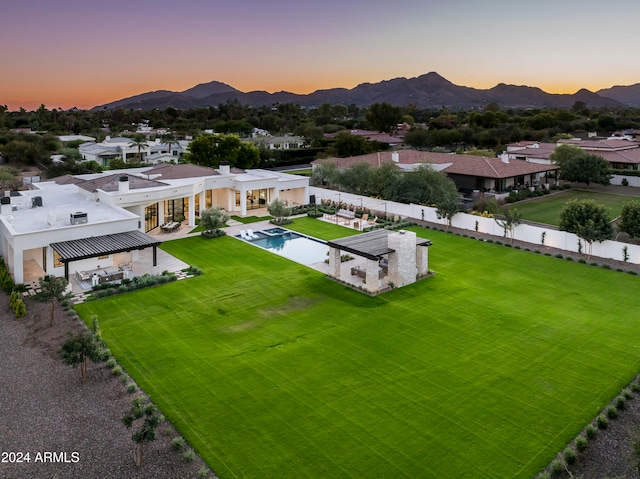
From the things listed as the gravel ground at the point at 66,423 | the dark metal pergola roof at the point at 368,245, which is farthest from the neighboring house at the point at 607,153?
the gravel ground at the point at 66,423

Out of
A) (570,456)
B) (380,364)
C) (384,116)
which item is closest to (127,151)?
(380,364)

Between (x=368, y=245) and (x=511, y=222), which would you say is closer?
(x=368, y=245)

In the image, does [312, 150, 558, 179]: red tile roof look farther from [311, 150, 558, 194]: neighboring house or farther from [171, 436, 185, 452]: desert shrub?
[171, 436, 185, 452]: desert shrub

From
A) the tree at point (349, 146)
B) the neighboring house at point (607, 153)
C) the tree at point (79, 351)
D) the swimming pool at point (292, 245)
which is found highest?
the tree at point (349, 146)

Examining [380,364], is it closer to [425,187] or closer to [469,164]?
[425,187]

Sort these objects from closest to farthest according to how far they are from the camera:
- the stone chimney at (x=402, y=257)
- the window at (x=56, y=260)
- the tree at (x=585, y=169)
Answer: the stone chimney at (x=402, y=257) → the window at (x=56, y=260) → the tree at (x=585, y=169)

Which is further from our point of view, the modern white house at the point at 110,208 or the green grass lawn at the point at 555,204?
the green grass lawn at the point at 555,204

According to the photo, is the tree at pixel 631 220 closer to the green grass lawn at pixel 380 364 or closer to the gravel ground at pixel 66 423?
the green grass lawn at pixel 380 364
